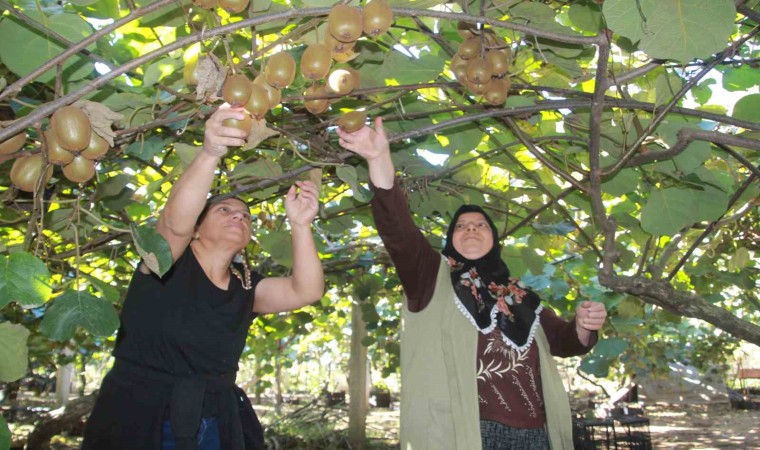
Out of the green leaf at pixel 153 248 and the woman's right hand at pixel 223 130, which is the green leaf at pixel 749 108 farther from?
the green leaf at pixel 153 248

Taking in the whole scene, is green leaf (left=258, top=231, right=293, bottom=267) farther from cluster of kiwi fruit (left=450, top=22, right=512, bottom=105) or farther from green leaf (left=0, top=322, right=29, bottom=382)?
green leaf (left=0, top=322, right=29, bottom=382)

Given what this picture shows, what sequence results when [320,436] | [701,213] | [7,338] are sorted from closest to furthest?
[7,338], [701,213], [320,436]

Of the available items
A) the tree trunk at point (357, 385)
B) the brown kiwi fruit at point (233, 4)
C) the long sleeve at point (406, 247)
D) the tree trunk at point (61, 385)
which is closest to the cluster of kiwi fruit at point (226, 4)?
the brown kiwi fruit at point (233, 4)

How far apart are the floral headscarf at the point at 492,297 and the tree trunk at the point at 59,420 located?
469 centimetres

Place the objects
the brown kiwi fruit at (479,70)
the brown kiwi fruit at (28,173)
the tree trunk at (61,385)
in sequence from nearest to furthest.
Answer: the brown kiwi fruit at (28,173) → the brown kiwi fruit at (479,70) → the tree trunk at (61,385)

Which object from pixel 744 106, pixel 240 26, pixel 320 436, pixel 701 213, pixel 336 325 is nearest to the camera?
pixel 240 26

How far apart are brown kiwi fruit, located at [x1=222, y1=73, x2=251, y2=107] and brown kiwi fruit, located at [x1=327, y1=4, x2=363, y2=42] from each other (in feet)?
0.57

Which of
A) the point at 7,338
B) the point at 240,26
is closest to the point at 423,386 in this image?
the point at 7,338

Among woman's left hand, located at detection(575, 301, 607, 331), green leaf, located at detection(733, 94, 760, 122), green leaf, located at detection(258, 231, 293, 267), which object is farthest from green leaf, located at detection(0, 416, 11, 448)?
green leaf, located at detection(258, 231, 293, 267)

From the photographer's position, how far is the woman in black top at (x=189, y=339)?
1762 mm

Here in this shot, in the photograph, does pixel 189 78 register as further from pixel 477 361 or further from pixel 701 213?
pixel 701 213

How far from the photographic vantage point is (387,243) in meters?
2.08

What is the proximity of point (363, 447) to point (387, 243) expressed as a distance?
609 cm

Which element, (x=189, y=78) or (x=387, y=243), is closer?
(x=189, y=78)
